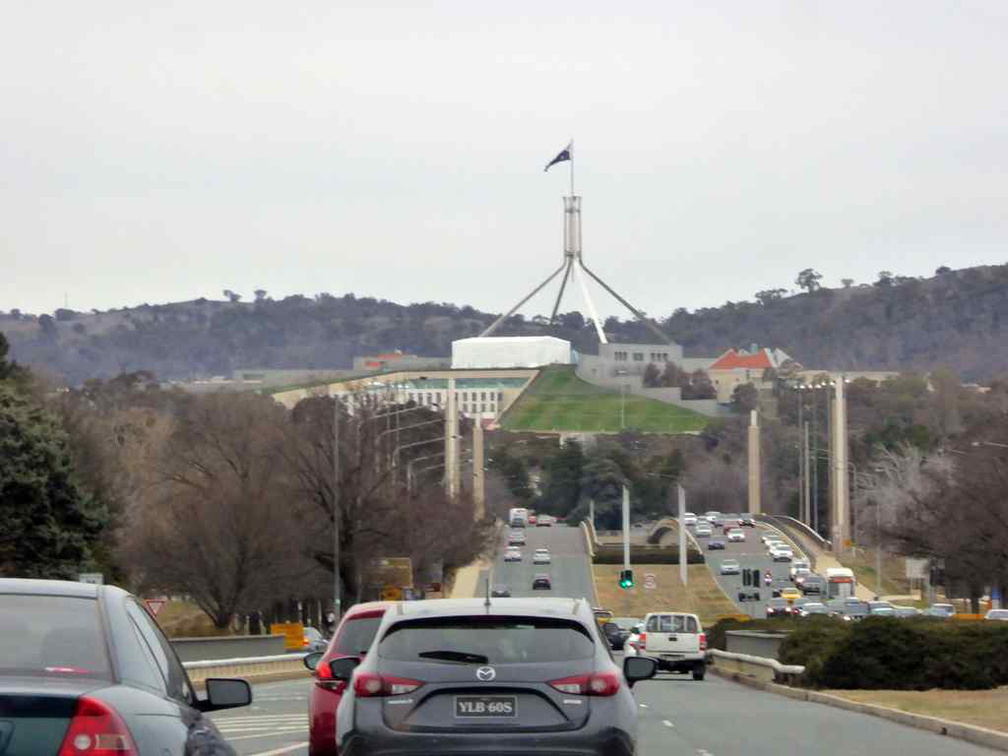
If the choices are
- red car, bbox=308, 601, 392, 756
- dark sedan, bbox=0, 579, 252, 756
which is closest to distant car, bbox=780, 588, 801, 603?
red car, bbox=308, 601, 392, 756

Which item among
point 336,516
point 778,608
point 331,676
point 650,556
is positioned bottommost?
point 778,608

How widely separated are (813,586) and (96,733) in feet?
293

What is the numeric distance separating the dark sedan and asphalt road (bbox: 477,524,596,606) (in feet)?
248

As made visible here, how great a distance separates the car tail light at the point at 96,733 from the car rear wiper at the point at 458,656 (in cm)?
435

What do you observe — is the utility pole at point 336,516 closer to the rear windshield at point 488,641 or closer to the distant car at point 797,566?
the distant car at point 797,566

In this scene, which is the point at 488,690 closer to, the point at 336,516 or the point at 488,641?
the point at 488,641

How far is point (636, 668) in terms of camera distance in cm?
1368

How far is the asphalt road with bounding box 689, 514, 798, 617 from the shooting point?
90356 millimetres

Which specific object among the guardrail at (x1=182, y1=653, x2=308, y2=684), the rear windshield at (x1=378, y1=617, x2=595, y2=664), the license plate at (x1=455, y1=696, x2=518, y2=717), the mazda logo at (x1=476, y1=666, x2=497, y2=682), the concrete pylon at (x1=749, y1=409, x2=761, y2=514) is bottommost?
the guardrail at (x1=182, y1=653, x2=308, y2=684)

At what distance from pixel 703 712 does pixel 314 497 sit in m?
42.6

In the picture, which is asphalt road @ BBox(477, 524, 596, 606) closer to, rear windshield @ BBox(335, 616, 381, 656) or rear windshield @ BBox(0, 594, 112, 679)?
rear windshield @ BBox(335, 616, 381, 656)

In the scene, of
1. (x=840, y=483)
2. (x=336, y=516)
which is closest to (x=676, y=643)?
(x=336, y=516)

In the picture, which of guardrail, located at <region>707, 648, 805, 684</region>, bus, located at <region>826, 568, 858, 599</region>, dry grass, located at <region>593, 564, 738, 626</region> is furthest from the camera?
dry grass, located at <region>593, 564, 738, 626</region>

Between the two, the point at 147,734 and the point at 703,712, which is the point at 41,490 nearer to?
the point at 703,712
